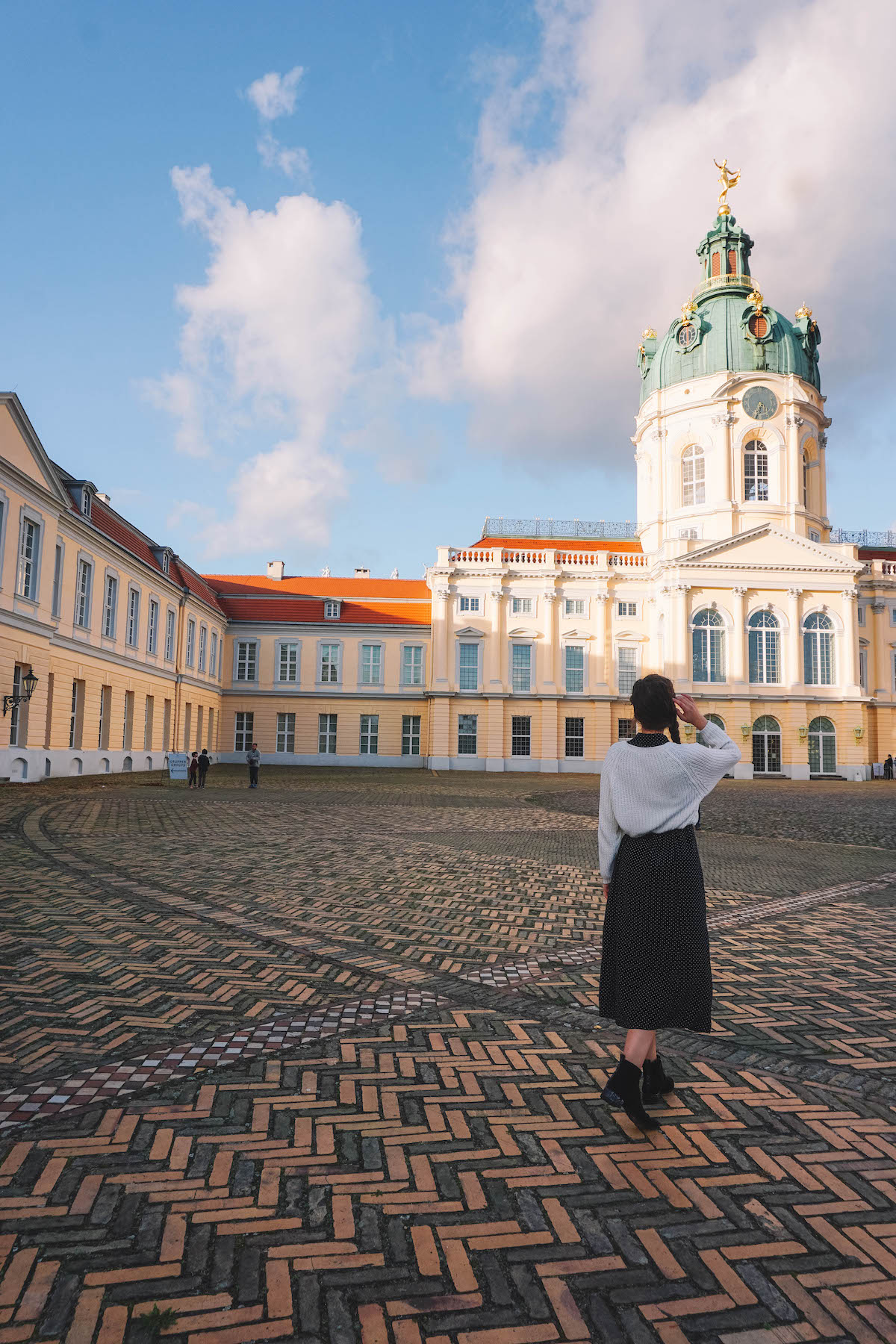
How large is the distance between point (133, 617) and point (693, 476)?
31983mm

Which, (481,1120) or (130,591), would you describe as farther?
(130,591)

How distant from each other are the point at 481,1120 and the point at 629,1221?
2.81 feet

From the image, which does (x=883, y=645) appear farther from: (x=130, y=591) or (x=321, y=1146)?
(x=321, y=1146)

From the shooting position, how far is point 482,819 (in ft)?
55.0

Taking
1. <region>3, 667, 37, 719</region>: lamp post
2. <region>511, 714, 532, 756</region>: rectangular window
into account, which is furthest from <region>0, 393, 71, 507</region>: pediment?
<region>511, 714, 532, 756</region>: rectangular window

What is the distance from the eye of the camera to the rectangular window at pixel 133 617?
102ft

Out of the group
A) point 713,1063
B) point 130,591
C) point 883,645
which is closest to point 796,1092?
point 713,1063

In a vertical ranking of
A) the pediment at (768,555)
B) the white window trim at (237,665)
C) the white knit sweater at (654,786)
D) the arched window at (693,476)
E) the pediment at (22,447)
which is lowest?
the white knit sweater at (654,786)

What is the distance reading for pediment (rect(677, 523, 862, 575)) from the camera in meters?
41.1

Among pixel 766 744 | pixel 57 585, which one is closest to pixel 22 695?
pixel 57 585

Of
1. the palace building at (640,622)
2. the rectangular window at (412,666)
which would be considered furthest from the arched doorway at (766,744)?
the rectangular window at (412,666)

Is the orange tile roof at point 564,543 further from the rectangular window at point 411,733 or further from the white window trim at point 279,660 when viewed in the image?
the white window trim at point 279,660

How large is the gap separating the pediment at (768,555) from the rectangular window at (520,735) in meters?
12.0

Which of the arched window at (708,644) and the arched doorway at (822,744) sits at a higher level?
the arched window at (708,644)
